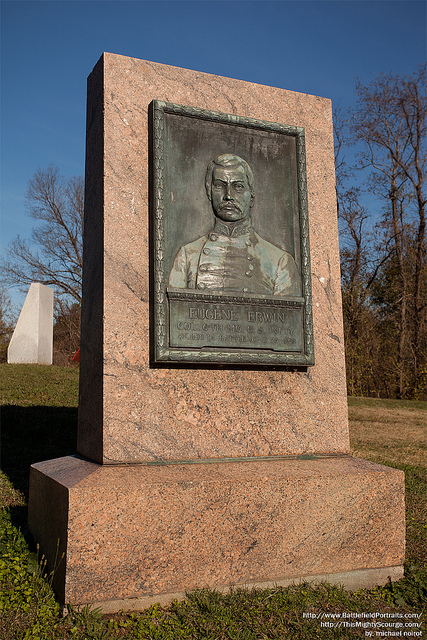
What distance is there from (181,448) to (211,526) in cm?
53

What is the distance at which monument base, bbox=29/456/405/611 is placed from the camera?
2.74 m

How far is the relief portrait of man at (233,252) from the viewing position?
3.46 m

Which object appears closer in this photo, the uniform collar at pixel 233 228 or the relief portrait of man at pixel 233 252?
the relief portrait of man at pixel 233 252

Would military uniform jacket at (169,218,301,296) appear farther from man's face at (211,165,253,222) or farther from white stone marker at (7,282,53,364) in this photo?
white stone marker at (7,282,53,364)

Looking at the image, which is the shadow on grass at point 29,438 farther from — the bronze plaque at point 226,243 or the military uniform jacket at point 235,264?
the military uniform jacket at point 235,264

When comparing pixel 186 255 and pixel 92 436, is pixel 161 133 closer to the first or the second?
pixel 186 255

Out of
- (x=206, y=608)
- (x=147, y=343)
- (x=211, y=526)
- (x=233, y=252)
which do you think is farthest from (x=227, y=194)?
(x=206, y=608)

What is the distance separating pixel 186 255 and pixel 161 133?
830 millimetres

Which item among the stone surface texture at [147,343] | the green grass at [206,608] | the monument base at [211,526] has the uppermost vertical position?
the stone surface texture at [147,343]

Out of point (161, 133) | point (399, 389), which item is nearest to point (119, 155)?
point (161, 133)

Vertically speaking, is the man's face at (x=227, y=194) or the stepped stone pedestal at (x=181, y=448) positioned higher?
the man's face at (x=227, y=194)

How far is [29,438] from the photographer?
662 centimetres

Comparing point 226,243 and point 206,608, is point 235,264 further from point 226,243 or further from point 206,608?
point 206,608

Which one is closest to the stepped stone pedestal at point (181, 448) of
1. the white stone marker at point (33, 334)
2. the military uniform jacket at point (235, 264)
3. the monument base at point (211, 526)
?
the monument base at point (211, 526)
